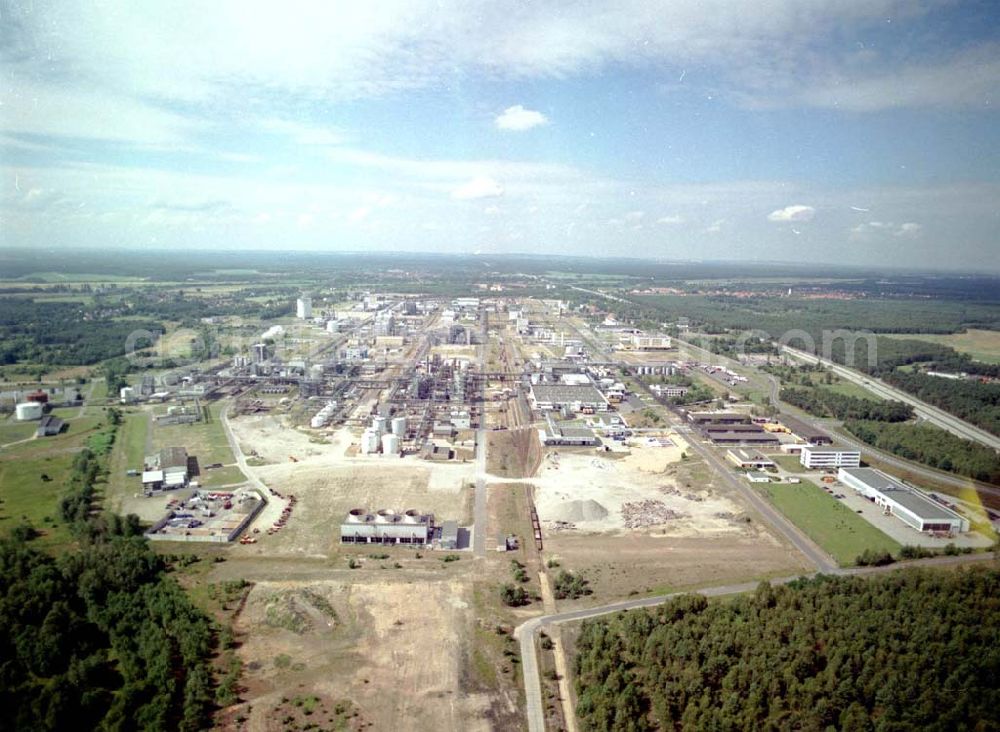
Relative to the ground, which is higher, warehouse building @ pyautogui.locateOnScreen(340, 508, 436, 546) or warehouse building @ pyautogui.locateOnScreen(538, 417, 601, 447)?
warehouse building @ pyautogui.locateOnScreen(538, 417, 601, 447)

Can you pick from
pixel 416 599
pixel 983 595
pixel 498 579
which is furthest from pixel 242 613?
pixel 983 595

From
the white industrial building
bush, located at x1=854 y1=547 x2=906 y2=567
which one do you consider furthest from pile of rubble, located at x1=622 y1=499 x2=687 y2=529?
the white industrial building

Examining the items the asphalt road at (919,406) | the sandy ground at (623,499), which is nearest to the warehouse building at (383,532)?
the sandy ground at (623,499)

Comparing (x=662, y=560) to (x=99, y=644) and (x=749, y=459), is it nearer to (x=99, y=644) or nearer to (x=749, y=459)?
(x=749, y=459)

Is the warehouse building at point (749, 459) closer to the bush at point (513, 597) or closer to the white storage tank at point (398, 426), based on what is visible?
the bush at point (513, 597)

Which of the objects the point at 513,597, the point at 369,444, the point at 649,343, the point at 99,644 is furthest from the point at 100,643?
the point at 649,343

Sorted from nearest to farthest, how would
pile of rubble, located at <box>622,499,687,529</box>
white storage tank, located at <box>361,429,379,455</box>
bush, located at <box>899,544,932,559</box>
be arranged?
bush, located at <box>899,544,932,559</box> → pile of rubble, located at <box>622,499,687,529</box> → white storage tank, located at <box>361,429,379,455</box>

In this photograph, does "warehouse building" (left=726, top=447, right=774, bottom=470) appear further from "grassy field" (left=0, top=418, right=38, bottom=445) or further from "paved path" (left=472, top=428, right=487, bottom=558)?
"grassy field" (left=0, top=418, right=38, bottom=445)
